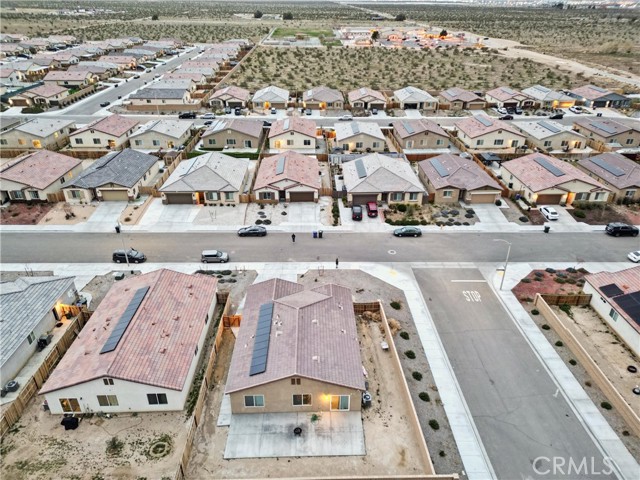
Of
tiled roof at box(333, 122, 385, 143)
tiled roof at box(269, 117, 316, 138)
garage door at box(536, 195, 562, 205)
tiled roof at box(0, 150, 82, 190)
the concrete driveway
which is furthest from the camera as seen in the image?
tiled roof at box(269, 117, 316, 138)

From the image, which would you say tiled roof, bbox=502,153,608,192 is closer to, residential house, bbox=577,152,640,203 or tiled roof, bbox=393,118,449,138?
residential house, bbox=577,152,640,203

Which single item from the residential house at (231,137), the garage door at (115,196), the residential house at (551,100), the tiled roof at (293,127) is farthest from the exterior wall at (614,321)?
the residential house at (551,100)

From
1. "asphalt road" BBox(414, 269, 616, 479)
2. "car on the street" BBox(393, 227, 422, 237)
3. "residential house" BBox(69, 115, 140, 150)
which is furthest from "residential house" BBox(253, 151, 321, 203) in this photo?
"residential house" BBox(69, 115, 140, 150)

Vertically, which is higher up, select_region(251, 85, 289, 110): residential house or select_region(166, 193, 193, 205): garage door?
select_region(251, 85, 289, 110): residential house

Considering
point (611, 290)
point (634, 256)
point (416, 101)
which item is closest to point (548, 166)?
point (634, 256)

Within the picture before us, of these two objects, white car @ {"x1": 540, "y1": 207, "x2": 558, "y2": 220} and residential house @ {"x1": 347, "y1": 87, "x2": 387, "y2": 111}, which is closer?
white car @ {"x1": 540, "y1": 207, "x2": 558, "y2": 220}

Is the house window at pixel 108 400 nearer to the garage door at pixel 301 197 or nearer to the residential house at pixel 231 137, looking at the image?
the garage door at pixel 301 197

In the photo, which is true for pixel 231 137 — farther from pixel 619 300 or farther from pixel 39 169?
pixel 619 300

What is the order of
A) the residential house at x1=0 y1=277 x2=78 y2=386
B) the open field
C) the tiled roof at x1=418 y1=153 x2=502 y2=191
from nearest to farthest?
the residential house at x1=0 y1=277 x2=78 y2=386
the tiled roof at x1=418 y1=153 x2=502 y2=191
the open field
